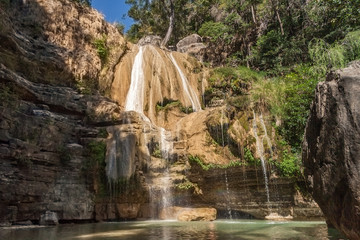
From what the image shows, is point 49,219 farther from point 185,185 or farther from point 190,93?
point 190,93

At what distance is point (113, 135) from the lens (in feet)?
41.3

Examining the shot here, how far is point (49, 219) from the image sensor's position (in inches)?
384

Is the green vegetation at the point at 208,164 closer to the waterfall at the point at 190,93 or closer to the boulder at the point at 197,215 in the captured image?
the boulder at the point at 197,215

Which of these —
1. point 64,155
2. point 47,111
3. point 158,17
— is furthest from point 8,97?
point 158,17

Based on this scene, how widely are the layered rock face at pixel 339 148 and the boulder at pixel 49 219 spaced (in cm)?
868

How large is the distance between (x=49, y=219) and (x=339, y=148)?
948cm

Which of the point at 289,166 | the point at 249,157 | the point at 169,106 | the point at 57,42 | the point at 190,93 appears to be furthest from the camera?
the point at 190,93

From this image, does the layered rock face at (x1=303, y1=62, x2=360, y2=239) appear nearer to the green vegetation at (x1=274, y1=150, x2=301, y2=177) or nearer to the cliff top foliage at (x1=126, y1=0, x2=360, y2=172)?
the cliff top foliage at (x1=126, y1=0, x2=360, y2=172)

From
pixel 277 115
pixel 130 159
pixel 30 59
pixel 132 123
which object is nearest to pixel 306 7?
pixel 277 115

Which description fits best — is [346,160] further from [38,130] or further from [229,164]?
[38,130]

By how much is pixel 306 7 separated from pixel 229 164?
1446 centimetres

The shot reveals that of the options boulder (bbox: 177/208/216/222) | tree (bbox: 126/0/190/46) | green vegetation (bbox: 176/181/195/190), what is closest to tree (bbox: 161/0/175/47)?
tree (bbox: 126/0/190/46)

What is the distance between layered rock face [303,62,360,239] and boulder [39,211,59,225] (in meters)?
8.68

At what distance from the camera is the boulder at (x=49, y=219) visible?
382 inches
